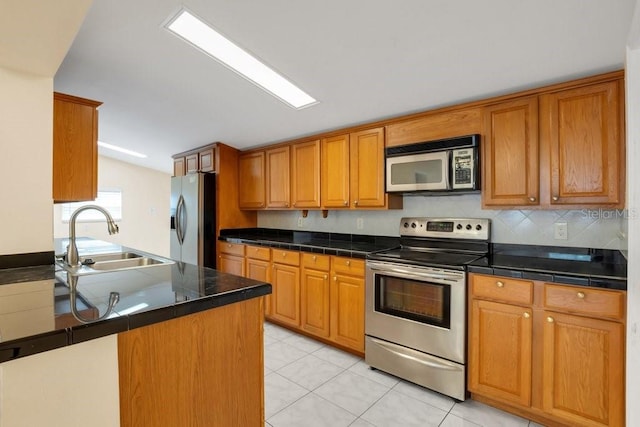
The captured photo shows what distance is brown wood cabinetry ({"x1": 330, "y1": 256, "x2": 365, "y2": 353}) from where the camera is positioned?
263 centimetres

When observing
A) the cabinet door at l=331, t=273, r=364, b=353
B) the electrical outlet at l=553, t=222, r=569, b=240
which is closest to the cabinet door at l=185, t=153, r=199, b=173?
the cabinet door at l=331, t=273, r=364, b=353

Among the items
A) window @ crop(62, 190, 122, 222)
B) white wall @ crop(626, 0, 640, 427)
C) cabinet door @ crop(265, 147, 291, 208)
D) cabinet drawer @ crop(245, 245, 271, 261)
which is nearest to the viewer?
white wall @ crop(626, 0, 640, 427)

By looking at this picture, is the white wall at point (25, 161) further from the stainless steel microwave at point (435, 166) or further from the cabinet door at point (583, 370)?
the cabinet door at point (583, 370)

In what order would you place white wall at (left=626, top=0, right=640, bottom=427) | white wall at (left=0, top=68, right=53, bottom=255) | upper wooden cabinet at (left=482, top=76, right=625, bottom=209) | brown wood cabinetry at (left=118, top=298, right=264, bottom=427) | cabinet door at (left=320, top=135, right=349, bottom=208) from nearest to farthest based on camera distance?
brown wood cabinetry at (left=118, top=298, right=264, bottom=427)
white wall at (left=626, top=0, right=640, bottom=427)
white wall at (left=0, top=68, right=53, bottom=255)
upper wooden cabinet at (left=482, top=76, right=625, bottom=209)
cabinet door at (left=320, top=135, right=349, bottom=208)

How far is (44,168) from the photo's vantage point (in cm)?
183

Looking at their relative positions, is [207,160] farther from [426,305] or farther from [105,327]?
[105,327]

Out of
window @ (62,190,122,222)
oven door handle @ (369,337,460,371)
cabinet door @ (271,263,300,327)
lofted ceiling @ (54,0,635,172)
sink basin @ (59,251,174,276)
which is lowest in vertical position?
oven door handle @ (369,337,460,371)

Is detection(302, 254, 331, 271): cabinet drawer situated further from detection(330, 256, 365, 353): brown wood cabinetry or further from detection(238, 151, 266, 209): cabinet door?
detection(238, 151, 266, 209): cabinet door

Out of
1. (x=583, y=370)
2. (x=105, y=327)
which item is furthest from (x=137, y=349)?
(x=583, y=370)

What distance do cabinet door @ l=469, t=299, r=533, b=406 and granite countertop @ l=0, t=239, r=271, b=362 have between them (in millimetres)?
1441

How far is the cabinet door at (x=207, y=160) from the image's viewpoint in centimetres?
412

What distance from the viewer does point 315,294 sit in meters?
2.97

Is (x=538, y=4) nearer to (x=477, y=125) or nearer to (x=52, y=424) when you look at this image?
(x=477, y=125)

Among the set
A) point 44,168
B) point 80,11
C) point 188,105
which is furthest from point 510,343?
point 188,105
